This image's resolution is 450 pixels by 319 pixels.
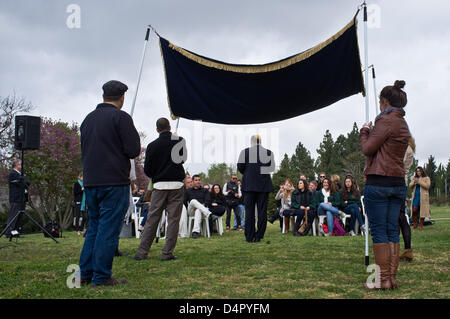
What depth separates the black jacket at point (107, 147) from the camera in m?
4.06

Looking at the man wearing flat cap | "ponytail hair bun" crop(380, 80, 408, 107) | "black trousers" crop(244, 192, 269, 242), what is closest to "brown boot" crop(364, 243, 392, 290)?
"ponytail hair bun" crop(380, 80, 408, 107)

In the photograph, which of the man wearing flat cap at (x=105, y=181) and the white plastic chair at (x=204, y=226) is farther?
the white plastic chair at (x=204, y=226)

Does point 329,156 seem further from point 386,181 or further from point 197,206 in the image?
point 386,181

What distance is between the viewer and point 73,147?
20.8m

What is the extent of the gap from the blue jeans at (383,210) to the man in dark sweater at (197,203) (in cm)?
692

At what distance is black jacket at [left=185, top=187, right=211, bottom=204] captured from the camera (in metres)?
11.4

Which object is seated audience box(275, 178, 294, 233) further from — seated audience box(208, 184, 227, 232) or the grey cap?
the grey cap

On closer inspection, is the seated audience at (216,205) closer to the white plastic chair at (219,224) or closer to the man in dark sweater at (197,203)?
the white plastic chair at (219,224)

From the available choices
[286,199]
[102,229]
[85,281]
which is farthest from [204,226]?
[102,229]

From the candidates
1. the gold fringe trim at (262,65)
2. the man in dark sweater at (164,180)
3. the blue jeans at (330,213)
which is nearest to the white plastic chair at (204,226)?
the blue jeans at (330,213)

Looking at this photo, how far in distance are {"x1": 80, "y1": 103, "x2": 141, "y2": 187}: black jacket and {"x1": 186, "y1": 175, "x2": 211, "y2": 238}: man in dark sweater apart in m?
6.48

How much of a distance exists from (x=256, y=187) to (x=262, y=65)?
2.77 meters
